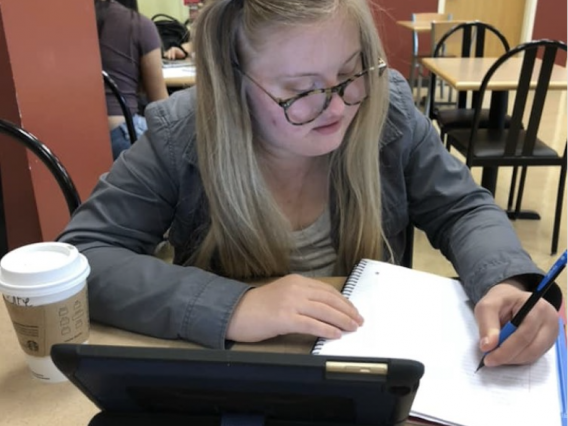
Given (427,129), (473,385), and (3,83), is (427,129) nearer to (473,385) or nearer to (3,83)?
(473,385)

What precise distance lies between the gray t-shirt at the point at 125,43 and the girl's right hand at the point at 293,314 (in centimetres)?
189

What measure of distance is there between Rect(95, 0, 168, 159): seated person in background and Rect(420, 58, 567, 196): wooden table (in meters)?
1.34

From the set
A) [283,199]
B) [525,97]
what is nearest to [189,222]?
[283,199]

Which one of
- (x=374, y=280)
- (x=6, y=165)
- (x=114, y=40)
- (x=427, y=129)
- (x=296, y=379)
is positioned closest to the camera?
(x=296, y=379)

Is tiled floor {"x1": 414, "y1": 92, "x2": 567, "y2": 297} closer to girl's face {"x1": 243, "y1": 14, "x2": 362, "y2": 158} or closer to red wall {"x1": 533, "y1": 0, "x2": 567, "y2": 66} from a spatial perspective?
girl's face {"x1": 243, "y1": 14, "x2": 362, "y2": 158}

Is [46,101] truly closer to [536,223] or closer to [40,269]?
[40,269]

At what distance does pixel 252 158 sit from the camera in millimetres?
1001

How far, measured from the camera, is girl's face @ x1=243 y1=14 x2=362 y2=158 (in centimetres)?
87

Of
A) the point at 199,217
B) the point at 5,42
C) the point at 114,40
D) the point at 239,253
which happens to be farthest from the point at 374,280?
the point at 114,40

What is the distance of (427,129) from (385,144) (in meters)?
0.10

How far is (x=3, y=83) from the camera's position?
153cm

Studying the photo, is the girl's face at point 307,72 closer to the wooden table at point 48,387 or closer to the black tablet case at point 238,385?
the wooden table at point 48,387

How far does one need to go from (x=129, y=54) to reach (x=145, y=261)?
6.32 ft

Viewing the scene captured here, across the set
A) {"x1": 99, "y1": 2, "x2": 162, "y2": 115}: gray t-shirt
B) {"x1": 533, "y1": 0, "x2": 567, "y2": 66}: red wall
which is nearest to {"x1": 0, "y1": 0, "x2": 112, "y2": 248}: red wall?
{"x1": 99, "y1": 2, "x2": 162, "y2": 115}: gray t-shirt
